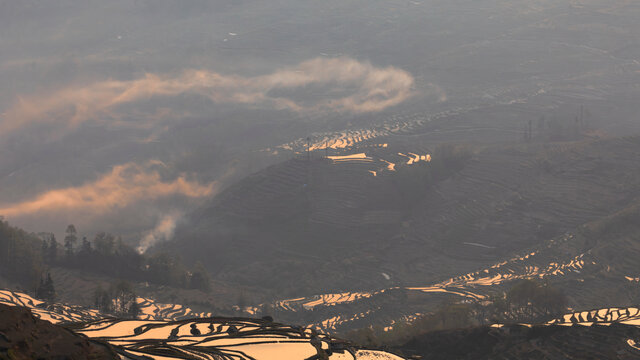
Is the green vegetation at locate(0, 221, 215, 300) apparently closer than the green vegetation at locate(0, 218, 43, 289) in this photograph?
No

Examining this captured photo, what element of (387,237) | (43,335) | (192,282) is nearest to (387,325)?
(192,282)

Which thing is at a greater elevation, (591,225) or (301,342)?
(301,342)

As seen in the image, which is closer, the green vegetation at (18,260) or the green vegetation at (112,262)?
the green vegetation at (18,260)

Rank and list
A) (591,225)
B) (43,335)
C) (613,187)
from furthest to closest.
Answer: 1. (613,187)
2. (591,225)
3. (43,335)

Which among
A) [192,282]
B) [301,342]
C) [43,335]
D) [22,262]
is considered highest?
[43,335]

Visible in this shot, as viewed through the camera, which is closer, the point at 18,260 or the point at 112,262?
the point at 18,260

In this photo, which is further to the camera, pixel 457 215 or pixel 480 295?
pixel 457 215

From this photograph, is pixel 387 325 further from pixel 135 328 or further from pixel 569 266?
pixel 135 328

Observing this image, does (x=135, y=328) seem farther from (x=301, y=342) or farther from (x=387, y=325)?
(x=387, y=325)

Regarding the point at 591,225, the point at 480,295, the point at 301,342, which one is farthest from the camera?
the point at 591,225
